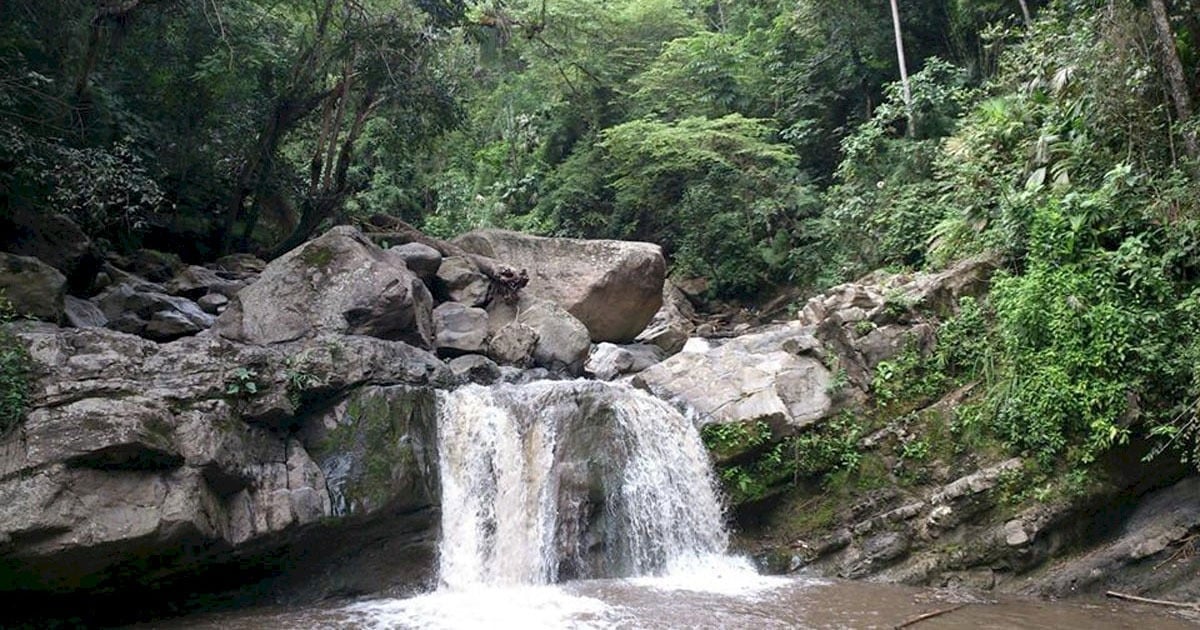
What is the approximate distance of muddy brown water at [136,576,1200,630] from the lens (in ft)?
24.2

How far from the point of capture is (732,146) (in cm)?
2152

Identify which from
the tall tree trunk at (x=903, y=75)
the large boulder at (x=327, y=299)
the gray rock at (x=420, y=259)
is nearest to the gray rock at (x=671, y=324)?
the gray rock at (x=420, y=259)

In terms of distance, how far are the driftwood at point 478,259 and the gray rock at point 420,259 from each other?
0.78 metres

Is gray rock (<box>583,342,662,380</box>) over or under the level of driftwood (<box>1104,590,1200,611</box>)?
over

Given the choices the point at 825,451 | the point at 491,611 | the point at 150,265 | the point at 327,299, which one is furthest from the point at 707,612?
the point at 150,265

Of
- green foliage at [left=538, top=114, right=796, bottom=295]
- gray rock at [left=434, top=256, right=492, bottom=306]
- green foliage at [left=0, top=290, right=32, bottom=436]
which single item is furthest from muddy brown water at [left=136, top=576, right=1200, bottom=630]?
green foliage at [left=538, top=114, right=796, bottom=295]

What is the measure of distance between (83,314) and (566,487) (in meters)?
7.05

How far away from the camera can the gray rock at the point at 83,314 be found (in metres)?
10.6

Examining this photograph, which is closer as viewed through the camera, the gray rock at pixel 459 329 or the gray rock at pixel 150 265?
the gray rock at pixel 459 329

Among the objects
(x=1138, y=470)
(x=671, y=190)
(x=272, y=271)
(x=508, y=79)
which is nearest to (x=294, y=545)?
(x=272, y=271)

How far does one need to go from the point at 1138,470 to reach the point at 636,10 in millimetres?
20054

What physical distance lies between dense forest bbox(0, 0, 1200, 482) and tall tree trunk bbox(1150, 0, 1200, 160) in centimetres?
3

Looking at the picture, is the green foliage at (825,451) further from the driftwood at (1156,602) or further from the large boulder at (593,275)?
the large boulder at (593,275)

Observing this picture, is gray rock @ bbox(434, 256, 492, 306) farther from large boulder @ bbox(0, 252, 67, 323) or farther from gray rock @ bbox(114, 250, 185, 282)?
large boulder @ bbox(0, 252, 67, 323)
